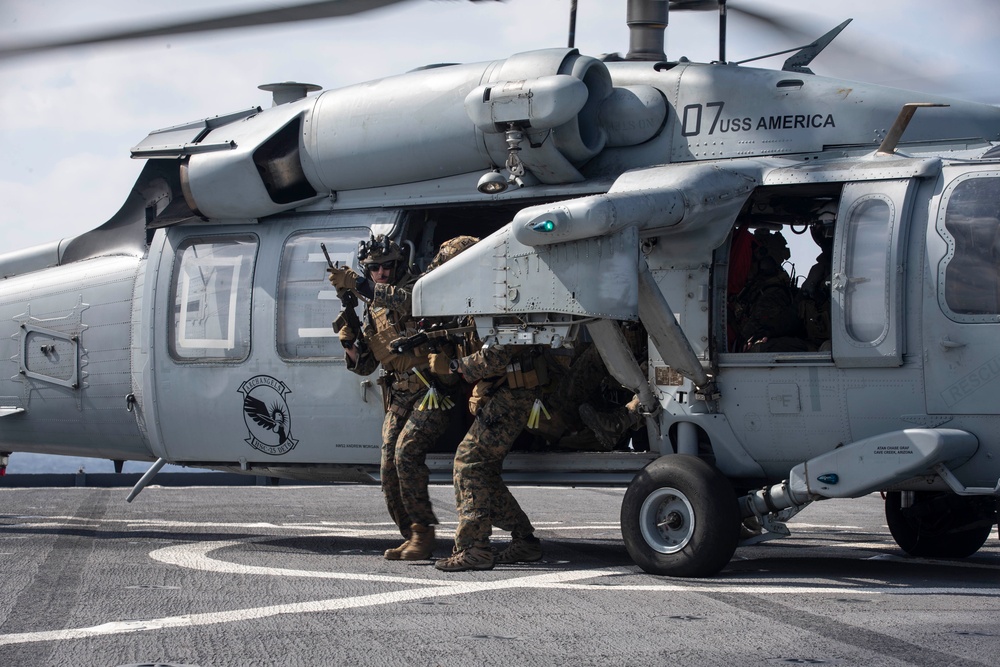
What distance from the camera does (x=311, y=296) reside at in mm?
9516

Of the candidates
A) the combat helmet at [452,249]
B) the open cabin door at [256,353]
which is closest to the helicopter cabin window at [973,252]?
the combat helmet at [452,249]

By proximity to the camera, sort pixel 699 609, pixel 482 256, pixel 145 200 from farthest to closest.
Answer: pixel 145 200
pixel 482 256
pixel 699 609

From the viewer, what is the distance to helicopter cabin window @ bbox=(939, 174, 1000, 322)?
24.3ft

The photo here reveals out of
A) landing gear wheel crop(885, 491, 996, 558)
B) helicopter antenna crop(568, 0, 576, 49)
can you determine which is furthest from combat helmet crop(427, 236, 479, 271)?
landing gear wheel crop(885, 491, 996, 558)

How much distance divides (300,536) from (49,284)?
10.6 feet

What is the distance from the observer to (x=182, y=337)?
996 centimetres

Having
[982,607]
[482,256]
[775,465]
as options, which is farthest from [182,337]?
[982,607]

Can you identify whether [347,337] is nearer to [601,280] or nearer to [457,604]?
[601,280]

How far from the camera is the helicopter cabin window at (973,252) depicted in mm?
7418

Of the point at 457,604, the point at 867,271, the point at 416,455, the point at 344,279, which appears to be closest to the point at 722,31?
the point at 867,271

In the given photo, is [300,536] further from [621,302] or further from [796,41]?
[796,41]

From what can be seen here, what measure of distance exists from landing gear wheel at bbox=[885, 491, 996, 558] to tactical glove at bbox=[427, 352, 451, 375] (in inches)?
144

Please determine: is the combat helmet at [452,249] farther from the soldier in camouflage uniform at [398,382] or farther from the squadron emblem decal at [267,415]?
the squadron emblem decal at [267,415]

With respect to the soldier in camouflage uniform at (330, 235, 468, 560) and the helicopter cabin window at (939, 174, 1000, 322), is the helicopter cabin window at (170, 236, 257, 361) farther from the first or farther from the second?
the helicopter cabin window at (939, 174, 1000, 322)
